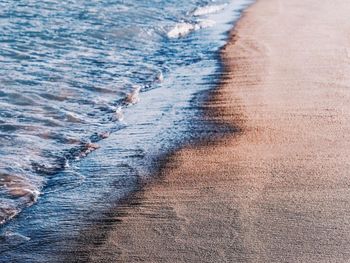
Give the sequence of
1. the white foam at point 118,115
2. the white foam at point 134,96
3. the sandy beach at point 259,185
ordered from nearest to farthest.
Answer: the sandy beach at point 259,185, the white foam at point 118,115, the white foam at point 134,96

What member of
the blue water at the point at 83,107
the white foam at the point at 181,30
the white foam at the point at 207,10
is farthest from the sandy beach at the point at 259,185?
the white foam at the point at 207,10

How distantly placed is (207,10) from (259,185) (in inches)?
404

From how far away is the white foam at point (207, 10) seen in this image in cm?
1411

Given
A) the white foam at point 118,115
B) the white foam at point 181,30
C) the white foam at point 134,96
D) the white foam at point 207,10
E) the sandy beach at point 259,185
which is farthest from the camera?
the white foam at point 207,10

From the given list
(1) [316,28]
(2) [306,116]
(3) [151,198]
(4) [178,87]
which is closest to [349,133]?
(2) [306,116]

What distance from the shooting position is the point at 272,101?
6.80m

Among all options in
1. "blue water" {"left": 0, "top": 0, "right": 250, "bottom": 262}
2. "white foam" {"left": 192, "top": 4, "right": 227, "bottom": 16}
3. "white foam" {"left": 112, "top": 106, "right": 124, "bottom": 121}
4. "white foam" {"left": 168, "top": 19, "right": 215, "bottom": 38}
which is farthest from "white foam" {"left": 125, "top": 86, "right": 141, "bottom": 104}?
"white foam" {"left": 192, "top": 4, "right": 227, "bottom": 16}

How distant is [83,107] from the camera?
23.1ft


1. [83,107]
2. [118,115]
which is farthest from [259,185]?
[83,107]

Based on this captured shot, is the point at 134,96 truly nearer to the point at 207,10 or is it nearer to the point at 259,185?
the point at 259,185

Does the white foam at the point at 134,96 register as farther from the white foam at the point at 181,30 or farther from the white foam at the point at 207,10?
the white foam at the point at 207,10

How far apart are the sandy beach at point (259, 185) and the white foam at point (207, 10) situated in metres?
6.00

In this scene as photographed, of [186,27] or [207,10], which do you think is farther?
[207,10]

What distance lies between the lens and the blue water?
4617 millimetres
